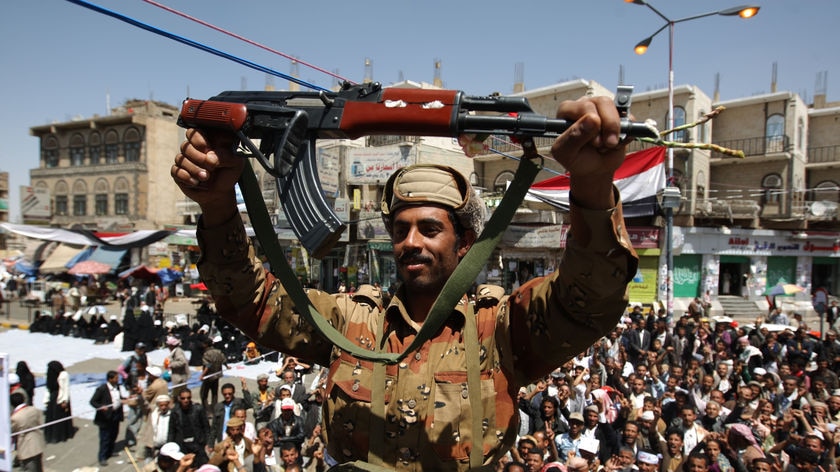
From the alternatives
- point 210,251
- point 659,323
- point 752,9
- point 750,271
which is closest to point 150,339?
point 659,323

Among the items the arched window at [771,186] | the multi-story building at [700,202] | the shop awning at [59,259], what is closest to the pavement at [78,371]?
the shop awning at [59,259]

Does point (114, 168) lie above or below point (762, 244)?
above

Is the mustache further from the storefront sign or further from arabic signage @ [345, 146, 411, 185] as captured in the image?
the storefront sign

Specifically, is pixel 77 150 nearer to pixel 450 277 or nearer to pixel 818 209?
pixel 450 277

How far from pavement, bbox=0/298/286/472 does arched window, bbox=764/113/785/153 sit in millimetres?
27536

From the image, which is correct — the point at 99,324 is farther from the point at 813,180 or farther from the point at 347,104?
the point at 813,180

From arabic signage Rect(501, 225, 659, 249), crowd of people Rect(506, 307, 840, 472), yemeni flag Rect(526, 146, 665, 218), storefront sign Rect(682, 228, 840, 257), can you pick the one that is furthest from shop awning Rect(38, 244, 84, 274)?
storefront sign Rect(682, 228, 840, 257)

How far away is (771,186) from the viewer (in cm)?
2719

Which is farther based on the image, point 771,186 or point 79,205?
point 79,205

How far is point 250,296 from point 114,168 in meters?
46.1

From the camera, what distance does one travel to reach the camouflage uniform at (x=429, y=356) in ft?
5.92

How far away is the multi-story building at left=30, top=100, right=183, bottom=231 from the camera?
40000 millimetres

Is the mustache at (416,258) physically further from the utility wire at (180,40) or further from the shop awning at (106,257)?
the shop awning at (106,257)

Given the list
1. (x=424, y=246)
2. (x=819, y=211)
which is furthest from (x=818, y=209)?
(x=424, y=246)
